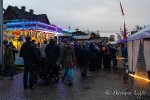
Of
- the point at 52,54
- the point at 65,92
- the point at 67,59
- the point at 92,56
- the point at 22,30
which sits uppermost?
the point at 22,30

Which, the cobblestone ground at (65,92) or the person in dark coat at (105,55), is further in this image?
the person in dark coat at (105,55)

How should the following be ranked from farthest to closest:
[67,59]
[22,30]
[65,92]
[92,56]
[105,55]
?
[105,55], [92,56], [22,30], [67,59], [65,92]

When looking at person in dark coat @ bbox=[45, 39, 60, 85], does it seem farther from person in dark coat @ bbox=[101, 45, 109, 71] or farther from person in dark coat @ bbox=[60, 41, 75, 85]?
person in dark coat @ bbox=[101, 45, 109, 71]

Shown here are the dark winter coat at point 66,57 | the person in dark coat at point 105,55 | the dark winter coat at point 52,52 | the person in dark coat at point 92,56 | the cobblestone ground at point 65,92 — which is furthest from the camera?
the person in dark coat at point 105,55

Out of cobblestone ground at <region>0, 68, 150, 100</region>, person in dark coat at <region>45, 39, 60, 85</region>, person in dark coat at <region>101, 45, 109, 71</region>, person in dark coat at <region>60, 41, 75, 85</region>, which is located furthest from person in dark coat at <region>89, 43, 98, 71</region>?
cobblestone ground at <region>0, 68, 150, 100</region>

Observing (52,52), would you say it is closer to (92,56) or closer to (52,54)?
(52,54)

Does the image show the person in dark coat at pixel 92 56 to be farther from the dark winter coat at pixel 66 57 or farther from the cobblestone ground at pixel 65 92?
the cobblestone ground at pixel 65 92

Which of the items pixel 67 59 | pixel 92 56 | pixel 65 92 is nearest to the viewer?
pixel 65 92

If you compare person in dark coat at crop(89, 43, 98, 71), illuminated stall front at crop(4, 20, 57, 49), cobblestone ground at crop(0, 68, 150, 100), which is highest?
illuminated stall front at crop(4, 20, 57, 49)

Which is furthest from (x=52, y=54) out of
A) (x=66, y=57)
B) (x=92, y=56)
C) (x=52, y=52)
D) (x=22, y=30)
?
(x=92, y=56)

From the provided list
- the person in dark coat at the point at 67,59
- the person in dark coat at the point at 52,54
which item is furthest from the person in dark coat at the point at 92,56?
the person in dark coat at the point at 67,59

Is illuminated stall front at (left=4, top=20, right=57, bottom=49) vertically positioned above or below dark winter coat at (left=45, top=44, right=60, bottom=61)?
above

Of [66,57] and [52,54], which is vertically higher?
[52,54]

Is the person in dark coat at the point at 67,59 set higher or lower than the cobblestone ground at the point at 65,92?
higher
